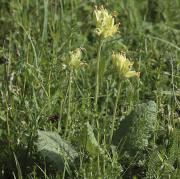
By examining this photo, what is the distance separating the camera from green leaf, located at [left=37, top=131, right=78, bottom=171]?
2154mm

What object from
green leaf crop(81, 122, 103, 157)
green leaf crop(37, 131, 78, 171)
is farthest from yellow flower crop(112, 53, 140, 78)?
green leaf crop(37, 131, 78, 171)

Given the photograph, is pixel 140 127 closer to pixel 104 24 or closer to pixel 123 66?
pixel 123 66

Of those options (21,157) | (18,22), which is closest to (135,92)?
(21,157)

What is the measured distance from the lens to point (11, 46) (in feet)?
10.3

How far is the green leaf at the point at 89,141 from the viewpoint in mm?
2104

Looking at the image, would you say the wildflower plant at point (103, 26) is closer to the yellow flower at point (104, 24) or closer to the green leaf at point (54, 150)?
the yellow flower at point (104, 24)

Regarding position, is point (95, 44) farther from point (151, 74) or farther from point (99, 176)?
point (99, 176)

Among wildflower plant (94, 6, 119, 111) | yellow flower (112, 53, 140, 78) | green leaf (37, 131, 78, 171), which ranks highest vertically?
wildflower plant (94, 6, 119, 111)

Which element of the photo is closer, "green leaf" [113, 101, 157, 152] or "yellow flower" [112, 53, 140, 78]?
"yellow flower" [112, 53, 140, 78]

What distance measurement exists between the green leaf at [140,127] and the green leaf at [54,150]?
240mm

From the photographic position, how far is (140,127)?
89.7 inches

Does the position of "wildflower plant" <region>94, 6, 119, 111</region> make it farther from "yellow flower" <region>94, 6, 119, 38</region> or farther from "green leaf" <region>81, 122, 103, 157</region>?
"green leaf" <region>81, 122, 103, 157</region>

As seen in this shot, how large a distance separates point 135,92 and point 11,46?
0.90 metres

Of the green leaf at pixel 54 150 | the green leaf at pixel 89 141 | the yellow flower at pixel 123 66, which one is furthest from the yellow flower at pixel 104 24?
the green leaf at pixel 54 150
